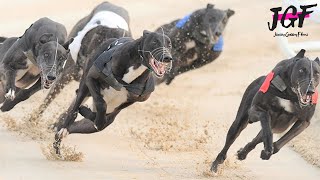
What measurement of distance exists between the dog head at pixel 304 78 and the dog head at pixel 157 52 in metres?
0.87

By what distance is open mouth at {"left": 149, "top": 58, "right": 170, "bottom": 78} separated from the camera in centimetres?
626

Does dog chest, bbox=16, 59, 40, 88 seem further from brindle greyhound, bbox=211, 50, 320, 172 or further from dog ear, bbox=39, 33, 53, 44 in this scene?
brindle greyhound, bbox=211, 50, 320, 172

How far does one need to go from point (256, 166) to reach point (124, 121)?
85.8 inches

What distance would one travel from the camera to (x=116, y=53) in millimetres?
6863

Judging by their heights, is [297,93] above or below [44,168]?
above

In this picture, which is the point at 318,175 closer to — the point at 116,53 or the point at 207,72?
the point at 116,53

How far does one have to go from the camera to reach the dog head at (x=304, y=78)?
20.9 feet

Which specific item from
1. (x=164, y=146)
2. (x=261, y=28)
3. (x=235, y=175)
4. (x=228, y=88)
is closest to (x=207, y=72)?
(x=228, y=88)

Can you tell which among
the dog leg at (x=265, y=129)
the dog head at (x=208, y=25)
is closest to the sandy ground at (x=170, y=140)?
the dog leg at (x=265, y=129)

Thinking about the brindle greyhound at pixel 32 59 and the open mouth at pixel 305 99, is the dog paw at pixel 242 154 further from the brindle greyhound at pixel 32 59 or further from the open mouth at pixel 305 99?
the brindle greyhound at pixel 32 59

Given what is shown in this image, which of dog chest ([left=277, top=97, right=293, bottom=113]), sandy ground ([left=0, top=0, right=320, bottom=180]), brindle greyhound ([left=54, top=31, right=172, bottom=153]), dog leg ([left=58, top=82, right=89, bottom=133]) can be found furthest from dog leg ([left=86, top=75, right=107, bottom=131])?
dog chest ([left=277, top=97, right=293, bottom=113])

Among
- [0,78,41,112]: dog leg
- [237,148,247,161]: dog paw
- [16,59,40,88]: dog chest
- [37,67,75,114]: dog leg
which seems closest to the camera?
[237,148,247,161]: dog paw

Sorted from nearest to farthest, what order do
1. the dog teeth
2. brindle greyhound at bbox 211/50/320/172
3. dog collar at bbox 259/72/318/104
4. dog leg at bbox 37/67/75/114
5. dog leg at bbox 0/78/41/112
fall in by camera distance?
brindle greyhound at bbox 211/50/320/172
dog collar at bbox 259/72/318/104
the dog teeth
dog leg at bbox 0/78/41/112
dog leg at bbox 37/67/75/114

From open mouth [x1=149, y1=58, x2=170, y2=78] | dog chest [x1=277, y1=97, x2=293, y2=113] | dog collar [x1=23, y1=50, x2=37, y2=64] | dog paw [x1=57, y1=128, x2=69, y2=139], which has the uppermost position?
open mouth [x1=149, y1=58, x2=170, y2=78]
